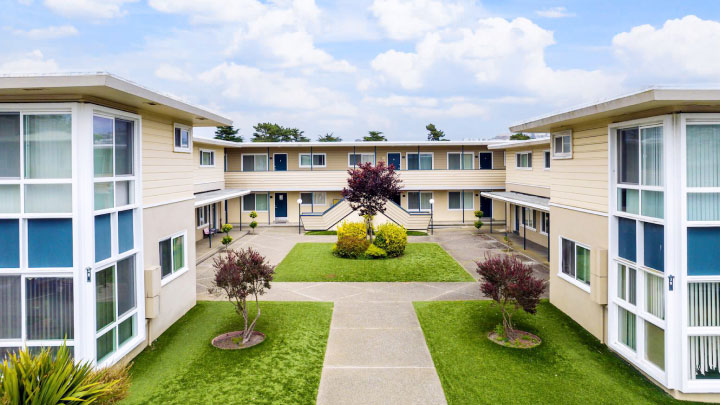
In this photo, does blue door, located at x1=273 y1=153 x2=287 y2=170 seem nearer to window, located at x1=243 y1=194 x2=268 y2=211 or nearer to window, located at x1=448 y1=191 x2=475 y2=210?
window, located at x1=243 y1=194 x2=268 y2=211

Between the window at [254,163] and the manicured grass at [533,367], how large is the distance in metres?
22.2

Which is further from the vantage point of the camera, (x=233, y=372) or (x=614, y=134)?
(x=614, y=134)

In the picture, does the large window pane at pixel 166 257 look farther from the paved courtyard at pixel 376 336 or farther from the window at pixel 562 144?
the window at pixel 562 144

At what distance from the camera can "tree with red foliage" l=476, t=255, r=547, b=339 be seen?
9.41 metres

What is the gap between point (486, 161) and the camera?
3120 cm

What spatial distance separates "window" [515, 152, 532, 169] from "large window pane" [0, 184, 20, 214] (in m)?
24.0

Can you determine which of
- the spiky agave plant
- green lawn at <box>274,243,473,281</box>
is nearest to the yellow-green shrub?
green lawn at <box>274,243,473,281</box>

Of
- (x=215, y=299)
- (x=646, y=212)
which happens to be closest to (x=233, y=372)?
(x=215, y=299)

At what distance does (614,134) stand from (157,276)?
10.6 metres

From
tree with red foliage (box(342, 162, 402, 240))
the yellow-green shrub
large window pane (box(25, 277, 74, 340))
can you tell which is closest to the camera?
large window pane (box(25, 277, 74, 340))

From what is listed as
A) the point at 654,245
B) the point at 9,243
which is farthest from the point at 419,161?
the point at 9,243

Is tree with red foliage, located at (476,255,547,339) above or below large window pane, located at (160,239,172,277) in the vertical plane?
below

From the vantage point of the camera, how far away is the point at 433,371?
27.8ft

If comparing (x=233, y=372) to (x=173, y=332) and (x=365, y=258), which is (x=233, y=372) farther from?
(x=365, y=258)
